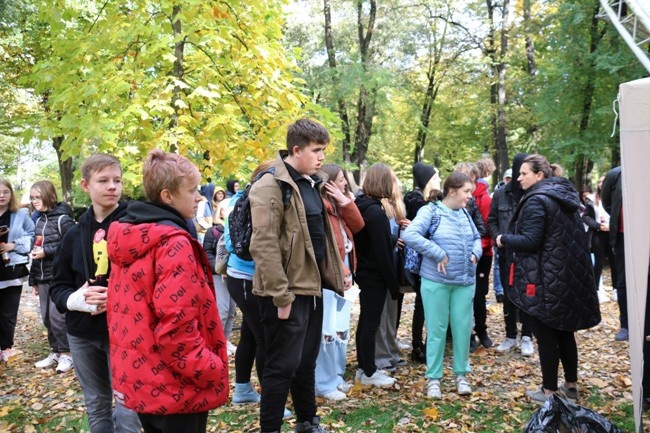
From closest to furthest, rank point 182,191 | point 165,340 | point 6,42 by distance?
1. point 165,340
2. point 182,191
3. point 6,42

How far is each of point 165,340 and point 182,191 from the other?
70 cm

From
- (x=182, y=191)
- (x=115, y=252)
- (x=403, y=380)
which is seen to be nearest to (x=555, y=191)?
(x=403, y=380)

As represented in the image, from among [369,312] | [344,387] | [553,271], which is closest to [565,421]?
[553,271]

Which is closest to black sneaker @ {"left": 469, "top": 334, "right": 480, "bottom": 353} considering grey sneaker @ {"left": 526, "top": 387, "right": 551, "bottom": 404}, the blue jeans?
grey sneaker @ {"left": 526, "top": 387, "right": 551, "bottom": 404}

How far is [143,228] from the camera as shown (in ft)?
8.03

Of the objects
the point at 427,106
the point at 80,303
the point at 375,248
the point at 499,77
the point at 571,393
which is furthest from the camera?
the point at 427,106

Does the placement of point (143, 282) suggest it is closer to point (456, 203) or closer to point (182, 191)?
point (182, 191)

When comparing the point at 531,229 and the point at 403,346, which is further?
the point at 403,346

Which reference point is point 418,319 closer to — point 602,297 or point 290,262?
point 290,262

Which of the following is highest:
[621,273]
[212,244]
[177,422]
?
[212,244]

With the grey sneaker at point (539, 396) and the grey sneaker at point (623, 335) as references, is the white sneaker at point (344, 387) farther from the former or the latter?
the grey sneaker at point (623, 335)

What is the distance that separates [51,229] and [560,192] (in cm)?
508

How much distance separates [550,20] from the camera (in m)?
17.3

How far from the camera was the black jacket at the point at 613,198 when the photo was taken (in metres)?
5.92
